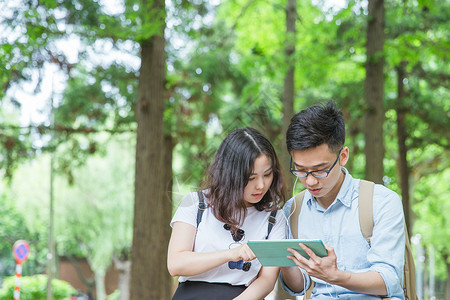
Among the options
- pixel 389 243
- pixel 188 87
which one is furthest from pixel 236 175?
pixel 188 87

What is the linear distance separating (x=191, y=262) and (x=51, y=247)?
1831cm

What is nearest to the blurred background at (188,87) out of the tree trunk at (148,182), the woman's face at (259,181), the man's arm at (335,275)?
the tree trunk at (148,182)

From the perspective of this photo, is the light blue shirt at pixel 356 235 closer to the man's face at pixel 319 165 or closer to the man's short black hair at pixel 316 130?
the man's face at pixel 319 165

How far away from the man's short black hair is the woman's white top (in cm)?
46

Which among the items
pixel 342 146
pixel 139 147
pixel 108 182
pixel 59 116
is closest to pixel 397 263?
pixel 342 146

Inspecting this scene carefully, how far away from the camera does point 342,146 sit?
10.6 ft

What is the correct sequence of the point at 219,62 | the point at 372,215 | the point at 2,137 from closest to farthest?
the point at 372,215 → the point at 2,137 → the point at 219,62

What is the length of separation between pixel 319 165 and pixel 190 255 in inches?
31.8

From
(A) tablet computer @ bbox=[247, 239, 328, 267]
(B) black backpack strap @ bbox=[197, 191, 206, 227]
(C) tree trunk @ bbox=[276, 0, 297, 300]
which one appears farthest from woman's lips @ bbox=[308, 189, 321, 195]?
(C) tree trunk @ bbox=[276, 0, 297, 300]

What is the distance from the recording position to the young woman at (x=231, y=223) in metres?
3.20

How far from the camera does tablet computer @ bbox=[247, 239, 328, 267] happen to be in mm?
2668

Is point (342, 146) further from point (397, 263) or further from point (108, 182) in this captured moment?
point (108, 182)

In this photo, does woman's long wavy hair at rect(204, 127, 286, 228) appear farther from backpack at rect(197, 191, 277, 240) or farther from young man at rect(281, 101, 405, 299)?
young man at rect(281, 101, 405, 299)

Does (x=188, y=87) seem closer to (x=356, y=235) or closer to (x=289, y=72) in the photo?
(x=289, y=72)
